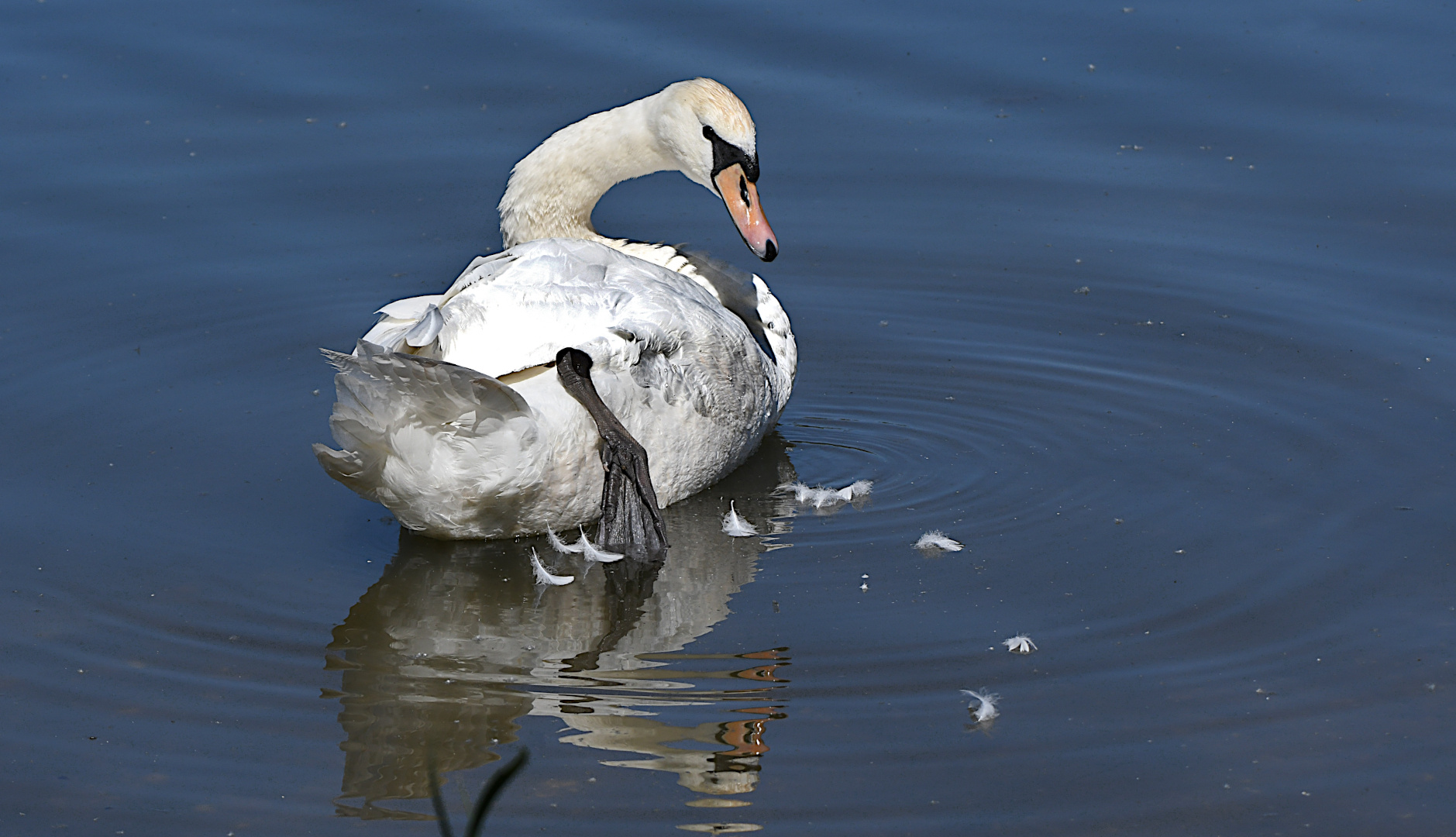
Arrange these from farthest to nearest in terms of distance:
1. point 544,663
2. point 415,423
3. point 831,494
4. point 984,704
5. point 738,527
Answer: point 831,494 → point 738,527 → point 415,423 → point 544,663 → point 984,704

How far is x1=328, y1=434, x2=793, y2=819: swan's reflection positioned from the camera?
4559 millimetres

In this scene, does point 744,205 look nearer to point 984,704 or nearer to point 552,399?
point 552,399

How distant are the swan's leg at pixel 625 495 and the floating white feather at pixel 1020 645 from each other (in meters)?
1.21

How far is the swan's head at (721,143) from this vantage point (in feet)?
22.6

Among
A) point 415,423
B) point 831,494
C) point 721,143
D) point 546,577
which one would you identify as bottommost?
point 546,577

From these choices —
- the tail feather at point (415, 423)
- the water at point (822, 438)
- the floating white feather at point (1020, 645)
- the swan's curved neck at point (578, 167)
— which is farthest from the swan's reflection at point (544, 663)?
the swan's curved neck at point (578, 167)

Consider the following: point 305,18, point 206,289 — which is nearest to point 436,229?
point 206,289

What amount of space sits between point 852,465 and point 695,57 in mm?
3981

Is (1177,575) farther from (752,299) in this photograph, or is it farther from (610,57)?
(610,57)

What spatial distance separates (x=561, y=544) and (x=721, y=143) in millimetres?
1855

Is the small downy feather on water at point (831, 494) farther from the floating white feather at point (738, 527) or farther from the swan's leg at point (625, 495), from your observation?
the swan's leg at point (625, 495)

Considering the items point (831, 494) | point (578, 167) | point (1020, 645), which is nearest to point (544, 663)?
point (1020, 645)

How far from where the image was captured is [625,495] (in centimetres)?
581

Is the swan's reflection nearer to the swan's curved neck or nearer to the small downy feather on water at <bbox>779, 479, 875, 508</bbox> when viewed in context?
the small downy feather on water at <bbox>779, 479, 875, 508</bbox>
